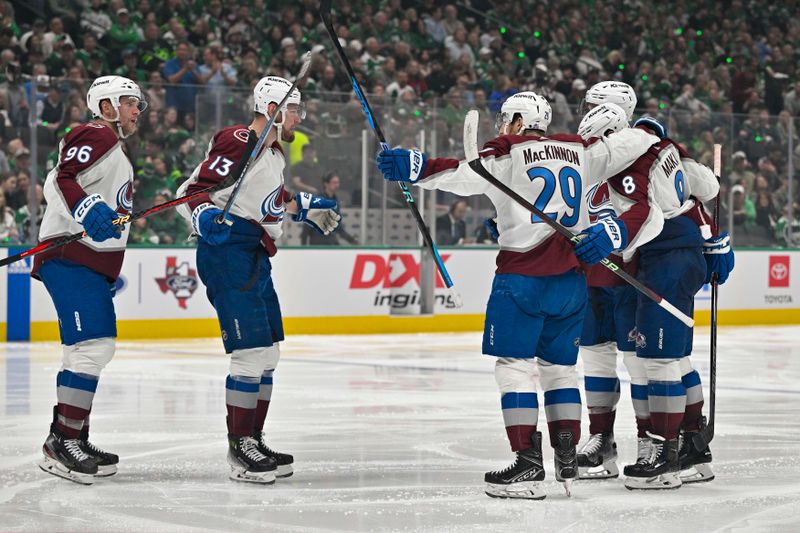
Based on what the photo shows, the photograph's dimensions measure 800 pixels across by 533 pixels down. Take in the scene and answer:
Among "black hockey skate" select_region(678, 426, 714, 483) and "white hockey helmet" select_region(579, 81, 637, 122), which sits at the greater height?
"white hockey helmet" select_region(579, 81, 637, 122)

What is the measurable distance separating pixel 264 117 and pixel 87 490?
1.57 meters

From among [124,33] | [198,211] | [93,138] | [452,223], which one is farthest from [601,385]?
[124,33]

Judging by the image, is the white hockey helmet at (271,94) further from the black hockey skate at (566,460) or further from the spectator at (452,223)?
the spectator at (452,223)

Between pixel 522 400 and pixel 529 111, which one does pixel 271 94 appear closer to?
pixel 529 111

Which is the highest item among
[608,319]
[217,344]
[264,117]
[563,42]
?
[563,42]

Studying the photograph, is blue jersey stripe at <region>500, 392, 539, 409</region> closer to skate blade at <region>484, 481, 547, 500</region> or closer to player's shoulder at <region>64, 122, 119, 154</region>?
skate blade at <region>484, 481, 547, 500</region>

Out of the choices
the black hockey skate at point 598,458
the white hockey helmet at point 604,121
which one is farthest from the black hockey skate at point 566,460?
the white hockey helmet at point 604,121

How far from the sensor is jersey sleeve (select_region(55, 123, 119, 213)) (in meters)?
4.88

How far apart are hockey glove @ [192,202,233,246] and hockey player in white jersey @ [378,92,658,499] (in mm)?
701

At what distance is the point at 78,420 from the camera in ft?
16.4

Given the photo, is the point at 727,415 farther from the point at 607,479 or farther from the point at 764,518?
the point at 764,518

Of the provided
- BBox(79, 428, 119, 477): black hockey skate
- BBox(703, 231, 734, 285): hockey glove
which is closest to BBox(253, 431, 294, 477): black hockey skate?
BBox(79, 428, 119, 477): black hockey skate

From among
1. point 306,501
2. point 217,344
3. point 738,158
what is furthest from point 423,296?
point 306,501

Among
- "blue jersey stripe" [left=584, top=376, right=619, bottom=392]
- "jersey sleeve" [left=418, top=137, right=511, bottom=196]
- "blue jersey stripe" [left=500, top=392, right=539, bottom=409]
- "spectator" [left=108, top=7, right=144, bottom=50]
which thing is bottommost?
"blue jersey stripe" [left=584, top=376, right=619, bottom=392]
